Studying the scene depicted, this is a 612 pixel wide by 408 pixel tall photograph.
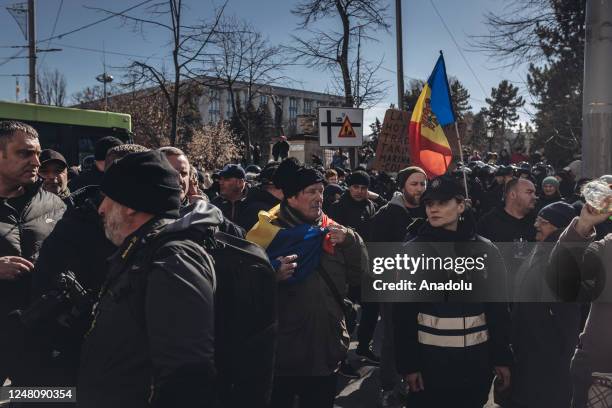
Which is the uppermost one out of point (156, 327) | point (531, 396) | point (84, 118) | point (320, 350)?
point (84, 118)

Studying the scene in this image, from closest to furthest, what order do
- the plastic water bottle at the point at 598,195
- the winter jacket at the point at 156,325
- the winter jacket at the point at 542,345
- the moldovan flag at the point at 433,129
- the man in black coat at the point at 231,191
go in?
the winter jacket at the point at 156,325
the plastic water bottle at the point at 598,195
the winter jacket at the point at 542,345
the moldovan flag at the point at 433,129
the man in black coat at the point at 231,191

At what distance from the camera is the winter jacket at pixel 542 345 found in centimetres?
327

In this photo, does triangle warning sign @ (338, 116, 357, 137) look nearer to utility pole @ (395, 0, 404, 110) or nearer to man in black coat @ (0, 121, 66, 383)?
utility pole @ (395, 0, 404, 110)

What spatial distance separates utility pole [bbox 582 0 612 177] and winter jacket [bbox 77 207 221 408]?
6.00 m

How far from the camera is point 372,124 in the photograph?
1821 inches

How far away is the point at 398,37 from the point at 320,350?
10723mm

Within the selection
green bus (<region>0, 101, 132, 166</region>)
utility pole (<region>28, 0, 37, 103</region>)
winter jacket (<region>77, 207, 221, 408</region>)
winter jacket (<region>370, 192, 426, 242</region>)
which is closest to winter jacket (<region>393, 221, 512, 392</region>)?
winter jacket (<region>77, 207, 221, 408</region>)

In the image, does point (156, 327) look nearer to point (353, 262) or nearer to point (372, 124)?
point (353, 262)

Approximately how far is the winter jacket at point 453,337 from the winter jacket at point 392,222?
1892 mm

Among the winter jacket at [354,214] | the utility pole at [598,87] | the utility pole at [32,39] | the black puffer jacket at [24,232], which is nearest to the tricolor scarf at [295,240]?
the black puffer jacket at [24,232]

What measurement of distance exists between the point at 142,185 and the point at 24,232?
164cm

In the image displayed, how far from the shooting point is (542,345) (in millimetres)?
3316

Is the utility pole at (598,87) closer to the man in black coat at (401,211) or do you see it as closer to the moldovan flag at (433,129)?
the moldovan flag at (433,129)

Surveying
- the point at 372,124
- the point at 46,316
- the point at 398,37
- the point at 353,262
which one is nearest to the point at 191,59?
the point at 398,37
